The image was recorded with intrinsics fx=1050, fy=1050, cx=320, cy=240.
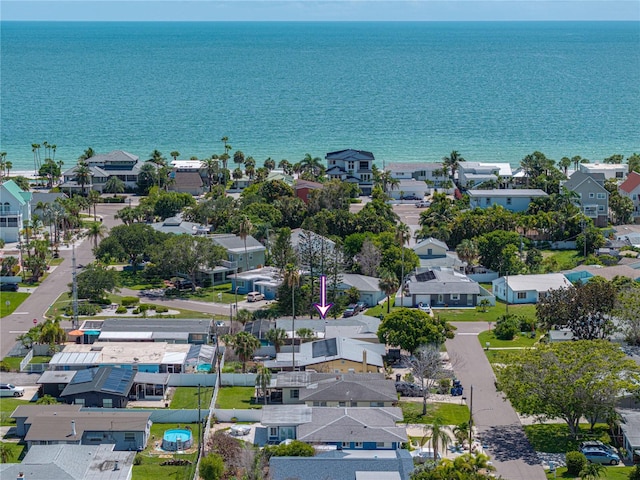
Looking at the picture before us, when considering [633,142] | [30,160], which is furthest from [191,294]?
[633,142]

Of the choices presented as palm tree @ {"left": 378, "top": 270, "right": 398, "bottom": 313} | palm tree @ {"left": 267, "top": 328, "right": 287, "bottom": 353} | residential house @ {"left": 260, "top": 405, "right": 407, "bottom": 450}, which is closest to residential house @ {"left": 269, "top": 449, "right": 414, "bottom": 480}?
residential house @ {"left": 260, "top": 405, "right": 407, "bottom": 450}

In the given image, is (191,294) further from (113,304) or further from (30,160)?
(30,160)

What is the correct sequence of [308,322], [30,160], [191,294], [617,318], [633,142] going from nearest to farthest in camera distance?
[617,318] < [308,322] < [191,294] < [30,160] < [633,142]

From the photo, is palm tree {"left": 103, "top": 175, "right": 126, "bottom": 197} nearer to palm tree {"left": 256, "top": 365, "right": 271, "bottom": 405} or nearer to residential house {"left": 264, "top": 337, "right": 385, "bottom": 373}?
residential house {"left": 264, "top": 337, "right": 385, "bottom": 373}

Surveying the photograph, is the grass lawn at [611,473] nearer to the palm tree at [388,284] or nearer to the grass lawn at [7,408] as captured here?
the palm tree at [388,284]

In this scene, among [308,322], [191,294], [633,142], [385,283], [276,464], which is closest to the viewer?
[276,464]
